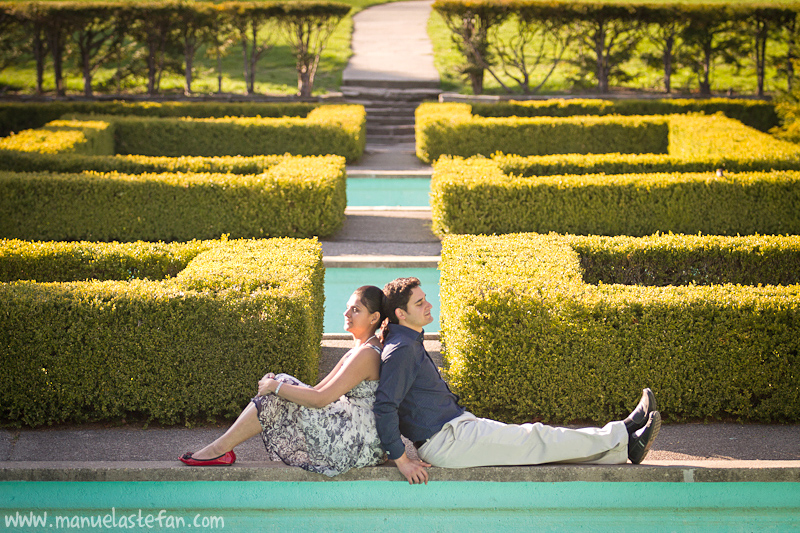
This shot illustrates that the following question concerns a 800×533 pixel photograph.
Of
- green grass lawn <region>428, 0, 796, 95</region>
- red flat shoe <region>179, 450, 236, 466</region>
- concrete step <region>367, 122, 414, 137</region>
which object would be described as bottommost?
red flat shoe <region>179, 450, 236, 466</region>

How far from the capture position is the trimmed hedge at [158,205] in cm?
872

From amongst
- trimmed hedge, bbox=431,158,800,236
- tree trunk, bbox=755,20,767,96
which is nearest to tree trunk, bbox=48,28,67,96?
trimmed hedge, bbox=431,158,800,236

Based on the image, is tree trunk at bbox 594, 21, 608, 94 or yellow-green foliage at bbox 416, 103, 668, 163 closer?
yellow-green foliage at bbox 416, 103, 668, 163

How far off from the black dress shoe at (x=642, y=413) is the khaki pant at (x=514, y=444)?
0.08m

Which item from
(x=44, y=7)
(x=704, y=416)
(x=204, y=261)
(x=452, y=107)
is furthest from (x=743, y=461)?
(x=44, y=7)

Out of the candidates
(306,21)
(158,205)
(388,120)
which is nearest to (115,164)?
(158,205)

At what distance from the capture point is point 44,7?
57.5ft

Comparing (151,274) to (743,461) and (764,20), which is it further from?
(764,20)

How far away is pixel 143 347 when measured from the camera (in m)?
5.01

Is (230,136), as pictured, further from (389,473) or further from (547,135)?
(389,473)

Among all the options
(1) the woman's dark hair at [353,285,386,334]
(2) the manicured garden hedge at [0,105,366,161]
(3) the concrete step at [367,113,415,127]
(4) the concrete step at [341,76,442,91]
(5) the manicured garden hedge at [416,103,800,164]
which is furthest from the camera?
(4) the concrete step at [341,76,442,91]

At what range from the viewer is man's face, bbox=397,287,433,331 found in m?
4.11

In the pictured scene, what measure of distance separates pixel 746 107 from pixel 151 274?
1543 cm

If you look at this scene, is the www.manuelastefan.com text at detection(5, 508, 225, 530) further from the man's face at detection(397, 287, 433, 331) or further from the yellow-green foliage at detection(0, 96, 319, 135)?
the yellow-green foliage at detection(0, 96, 319, 135)
